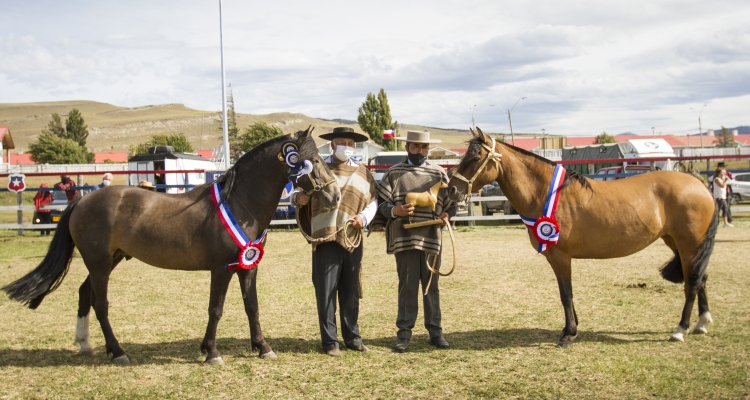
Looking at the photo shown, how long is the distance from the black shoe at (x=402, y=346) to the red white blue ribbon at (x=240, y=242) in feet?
4.99

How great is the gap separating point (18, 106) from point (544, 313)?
7780 inches

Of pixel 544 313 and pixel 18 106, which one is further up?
pixel 18 106

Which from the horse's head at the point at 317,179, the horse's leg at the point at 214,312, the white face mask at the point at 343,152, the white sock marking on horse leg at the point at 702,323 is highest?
the white face mask at the point at 343,152

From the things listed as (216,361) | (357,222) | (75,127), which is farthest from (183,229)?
(75,127)

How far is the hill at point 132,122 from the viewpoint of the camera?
13362 cm

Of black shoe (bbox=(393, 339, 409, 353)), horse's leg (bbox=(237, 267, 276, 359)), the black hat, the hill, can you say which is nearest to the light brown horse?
the black hat

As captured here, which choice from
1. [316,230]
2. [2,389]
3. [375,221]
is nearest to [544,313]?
[375,221]

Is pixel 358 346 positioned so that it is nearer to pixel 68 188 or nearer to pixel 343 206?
pixel 343 206

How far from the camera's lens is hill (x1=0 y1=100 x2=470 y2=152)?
134m

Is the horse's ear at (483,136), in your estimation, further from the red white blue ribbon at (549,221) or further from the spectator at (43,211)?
the spectator at (43,211)

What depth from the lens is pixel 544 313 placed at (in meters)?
6.93

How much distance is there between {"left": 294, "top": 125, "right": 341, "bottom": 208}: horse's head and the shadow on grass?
1521mm

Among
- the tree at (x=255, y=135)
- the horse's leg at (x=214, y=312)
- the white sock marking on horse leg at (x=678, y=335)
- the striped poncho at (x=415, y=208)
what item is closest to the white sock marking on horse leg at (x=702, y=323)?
the white sock marking on horse leg at (x=678, y=335)

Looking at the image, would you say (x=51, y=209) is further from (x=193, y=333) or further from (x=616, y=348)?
(x=616, y=348)
